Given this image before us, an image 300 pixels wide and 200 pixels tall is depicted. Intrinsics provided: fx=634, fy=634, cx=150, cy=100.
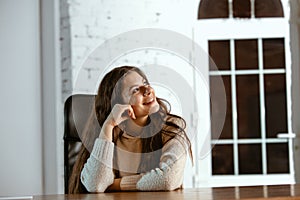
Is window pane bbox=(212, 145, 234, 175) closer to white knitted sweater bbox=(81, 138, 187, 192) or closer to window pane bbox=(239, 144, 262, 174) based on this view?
window pane bbox=(239, 144, 262, 174)

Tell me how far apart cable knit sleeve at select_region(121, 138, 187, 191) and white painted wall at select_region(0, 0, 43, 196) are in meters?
1.65

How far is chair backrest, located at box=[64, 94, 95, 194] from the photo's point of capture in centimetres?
226

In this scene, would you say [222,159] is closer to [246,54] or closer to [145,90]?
[246,54]

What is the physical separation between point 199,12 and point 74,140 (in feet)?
6.24

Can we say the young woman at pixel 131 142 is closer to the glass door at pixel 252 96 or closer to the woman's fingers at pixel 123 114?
the woman's fingers at pixel 123 114

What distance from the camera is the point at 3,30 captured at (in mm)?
3359

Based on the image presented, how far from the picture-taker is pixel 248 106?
4070 millimetres

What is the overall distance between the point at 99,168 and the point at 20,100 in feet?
5.45

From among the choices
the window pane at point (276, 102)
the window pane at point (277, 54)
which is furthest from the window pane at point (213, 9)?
the window pane at point (276, 102)

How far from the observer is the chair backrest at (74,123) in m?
2.26

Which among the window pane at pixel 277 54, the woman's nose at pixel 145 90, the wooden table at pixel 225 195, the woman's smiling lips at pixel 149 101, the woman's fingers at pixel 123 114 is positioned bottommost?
the wooden table at pixel 225 195

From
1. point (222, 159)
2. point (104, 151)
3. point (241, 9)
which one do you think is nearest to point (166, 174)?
point (104, 151)

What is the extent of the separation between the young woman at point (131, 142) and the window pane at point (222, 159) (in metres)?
2.16

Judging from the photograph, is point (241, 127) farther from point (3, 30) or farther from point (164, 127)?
point (164, 127)
